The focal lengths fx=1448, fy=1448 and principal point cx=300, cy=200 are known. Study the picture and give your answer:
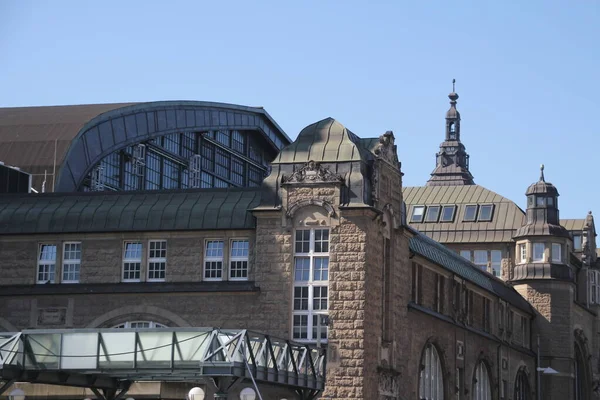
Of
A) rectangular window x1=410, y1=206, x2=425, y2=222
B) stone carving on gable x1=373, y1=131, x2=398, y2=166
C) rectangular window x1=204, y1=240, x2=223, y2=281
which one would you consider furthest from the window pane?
rectangular window x1=204, y1=240, x2=223, y2=281

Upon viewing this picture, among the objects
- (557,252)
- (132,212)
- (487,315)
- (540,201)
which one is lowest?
(487,315)

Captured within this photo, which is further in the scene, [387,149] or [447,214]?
[447,214]

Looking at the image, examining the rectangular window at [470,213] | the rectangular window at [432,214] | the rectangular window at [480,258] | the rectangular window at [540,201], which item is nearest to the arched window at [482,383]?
the rectangular window at [540,201]

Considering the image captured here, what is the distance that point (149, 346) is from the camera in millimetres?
47219

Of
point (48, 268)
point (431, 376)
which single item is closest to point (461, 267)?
point (431, 376)

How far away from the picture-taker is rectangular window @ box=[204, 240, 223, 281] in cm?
6159

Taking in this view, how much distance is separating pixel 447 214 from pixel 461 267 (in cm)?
2858

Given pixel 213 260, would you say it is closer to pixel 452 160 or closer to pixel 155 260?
pixel 155 260

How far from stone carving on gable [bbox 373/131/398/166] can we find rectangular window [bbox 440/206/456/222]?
4513cm

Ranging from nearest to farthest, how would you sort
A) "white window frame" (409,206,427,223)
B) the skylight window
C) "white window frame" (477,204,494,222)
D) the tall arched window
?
the tall arched window
"white window frame" (477,204,494,222)
the skylight window
"white window frame" (409,206,427,223)

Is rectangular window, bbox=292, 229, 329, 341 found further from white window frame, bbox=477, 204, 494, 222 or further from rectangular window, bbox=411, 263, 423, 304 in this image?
white window frame, bbox=477, 204, 494, 222

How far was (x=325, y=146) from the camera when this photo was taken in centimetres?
6119

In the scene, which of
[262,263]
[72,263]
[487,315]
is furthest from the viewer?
[487,315]

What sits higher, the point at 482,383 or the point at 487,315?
the point at 487,315
